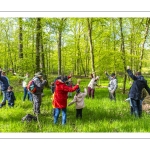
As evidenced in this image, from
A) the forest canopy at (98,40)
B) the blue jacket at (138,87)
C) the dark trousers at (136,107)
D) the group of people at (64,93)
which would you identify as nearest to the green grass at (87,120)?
the dark trousers at (136,107)

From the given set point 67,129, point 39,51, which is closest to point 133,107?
point 67,129

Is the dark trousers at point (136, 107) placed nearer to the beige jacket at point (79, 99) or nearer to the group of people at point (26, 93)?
the beige jacket at point (79, 99)

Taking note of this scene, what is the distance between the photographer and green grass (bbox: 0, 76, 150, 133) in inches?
314

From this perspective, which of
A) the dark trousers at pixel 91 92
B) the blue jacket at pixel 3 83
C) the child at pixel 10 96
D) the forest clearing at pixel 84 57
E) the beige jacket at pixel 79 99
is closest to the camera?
the forest clearing at pixel 84 57

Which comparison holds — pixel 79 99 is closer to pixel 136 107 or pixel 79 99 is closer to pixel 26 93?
pixel 136 107

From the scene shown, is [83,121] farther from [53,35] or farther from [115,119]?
[53,35]

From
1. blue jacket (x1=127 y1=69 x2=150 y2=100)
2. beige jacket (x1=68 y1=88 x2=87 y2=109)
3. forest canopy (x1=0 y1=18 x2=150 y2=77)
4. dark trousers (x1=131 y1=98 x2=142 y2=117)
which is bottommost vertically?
dark trousers (x1=131 y1=98 x2=142 y2=117)

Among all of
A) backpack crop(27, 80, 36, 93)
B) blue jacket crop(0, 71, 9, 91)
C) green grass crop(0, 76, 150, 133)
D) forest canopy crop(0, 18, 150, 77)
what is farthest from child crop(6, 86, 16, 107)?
forest canopy crop(0, 18, 150, 77)

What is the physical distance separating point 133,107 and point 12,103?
4.76m

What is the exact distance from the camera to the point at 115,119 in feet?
29.8

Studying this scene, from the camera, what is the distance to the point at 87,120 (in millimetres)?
8977

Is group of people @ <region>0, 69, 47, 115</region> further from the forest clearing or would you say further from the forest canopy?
the forest canopy

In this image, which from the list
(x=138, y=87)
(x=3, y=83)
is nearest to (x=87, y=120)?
(x=138, y=87)

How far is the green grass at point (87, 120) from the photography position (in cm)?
799
